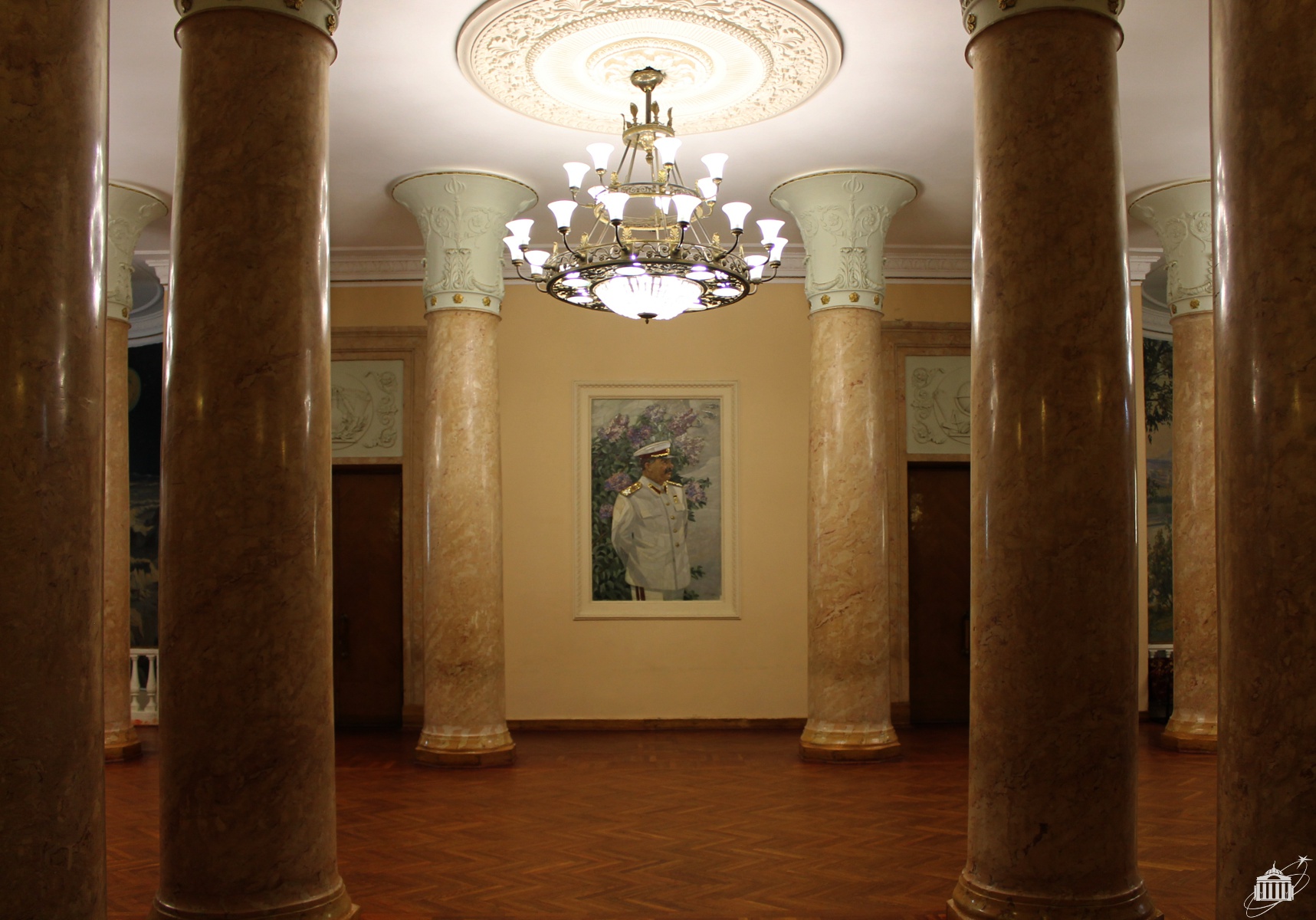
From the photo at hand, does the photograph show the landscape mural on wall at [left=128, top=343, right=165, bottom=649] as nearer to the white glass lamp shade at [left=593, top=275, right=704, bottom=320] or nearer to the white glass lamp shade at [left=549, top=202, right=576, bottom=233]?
the white glass lamp shade at [left=593, top=275, right=704, bottom=320]

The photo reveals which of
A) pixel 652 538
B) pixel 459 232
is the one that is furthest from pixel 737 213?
pixel 652 538

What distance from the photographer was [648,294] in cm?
747

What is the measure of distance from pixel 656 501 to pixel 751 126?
438cm

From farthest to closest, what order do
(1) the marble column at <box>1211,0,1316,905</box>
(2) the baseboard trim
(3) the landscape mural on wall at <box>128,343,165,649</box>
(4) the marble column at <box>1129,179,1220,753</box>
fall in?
A: (3) the landscape mural on wall at <box>128,343,165,649</box> → (2) the baseboard trim → (4) the marble column at <box>1129,179,1220,753</box> → (1) the marble column at <box>1211,0,1316,905</box>

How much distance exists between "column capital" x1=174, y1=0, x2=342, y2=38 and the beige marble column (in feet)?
4.83

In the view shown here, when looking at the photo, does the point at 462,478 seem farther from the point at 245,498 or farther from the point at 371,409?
the point at 245,498

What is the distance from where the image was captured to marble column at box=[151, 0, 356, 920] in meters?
4.02

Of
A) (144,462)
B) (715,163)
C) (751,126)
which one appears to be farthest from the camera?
(144,462)

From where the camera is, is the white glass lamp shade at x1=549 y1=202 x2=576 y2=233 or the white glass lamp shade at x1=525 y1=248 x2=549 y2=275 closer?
the white glass lamp shade at x1=549 y1=202 x2=576 y2=233

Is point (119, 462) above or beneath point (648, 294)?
beneath

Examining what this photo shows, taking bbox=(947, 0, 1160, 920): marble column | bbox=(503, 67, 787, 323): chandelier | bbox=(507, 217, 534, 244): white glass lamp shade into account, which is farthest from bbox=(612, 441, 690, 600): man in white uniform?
bbox=(947, 0, 1160, 920): marble column

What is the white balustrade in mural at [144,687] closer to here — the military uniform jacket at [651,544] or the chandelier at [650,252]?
the military uniform jacket at [651,544]

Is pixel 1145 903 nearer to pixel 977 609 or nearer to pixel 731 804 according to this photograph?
pixel 977 609

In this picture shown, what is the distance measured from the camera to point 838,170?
9.27 metres
